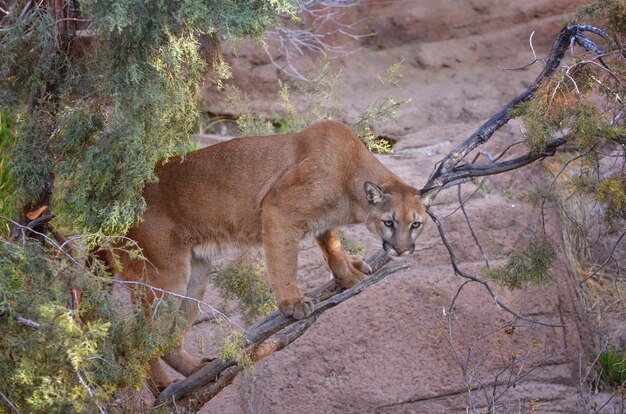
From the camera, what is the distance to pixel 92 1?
17.5 feet

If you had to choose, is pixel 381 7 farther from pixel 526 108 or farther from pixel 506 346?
pixel 526 108

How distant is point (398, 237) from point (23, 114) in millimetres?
3038

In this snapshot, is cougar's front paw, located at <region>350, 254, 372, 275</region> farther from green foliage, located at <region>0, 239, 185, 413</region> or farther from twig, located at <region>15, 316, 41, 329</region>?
twig, located at <region>15, 316, 41, 329</region>

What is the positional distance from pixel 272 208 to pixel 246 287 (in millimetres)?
1289

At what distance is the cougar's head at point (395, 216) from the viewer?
6.89m

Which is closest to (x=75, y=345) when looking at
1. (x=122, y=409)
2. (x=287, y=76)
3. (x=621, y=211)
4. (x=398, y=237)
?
(x=122, y=409)

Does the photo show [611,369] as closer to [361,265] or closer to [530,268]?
[530,268]

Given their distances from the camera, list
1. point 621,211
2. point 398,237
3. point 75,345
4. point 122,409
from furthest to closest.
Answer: point 398,237 < point 621,211 < point 122,409 < point 75,345

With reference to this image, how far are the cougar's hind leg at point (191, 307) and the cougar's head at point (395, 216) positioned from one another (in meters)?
1.56

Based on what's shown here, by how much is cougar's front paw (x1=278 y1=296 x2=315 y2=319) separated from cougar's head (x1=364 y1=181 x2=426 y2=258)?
849 mm

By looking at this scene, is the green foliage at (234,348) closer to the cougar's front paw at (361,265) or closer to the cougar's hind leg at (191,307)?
the cougar's hind leg at (191,307)

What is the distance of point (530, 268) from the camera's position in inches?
263

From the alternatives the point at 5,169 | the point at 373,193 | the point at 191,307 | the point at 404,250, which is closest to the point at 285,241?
the point at 373,193

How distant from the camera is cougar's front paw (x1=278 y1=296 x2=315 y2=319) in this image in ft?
21.5
